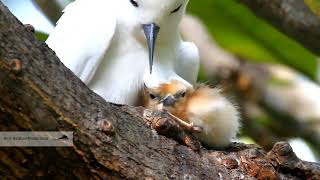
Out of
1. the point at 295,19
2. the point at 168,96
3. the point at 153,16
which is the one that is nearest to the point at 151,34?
the point at 153,16

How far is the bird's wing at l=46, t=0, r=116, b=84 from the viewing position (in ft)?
8.13

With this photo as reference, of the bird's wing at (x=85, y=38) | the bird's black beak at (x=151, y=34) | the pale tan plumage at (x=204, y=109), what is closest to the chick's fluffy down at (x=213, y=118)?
the pale tan plumage at (x=204, y=109)

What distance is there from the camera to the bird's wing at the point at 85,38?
2.48 meters

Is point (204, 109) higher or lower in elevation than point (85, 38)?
lower

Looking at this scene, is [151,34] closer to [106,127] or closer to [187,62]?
[187,62]

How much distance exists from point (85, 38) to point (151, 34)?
0.22m

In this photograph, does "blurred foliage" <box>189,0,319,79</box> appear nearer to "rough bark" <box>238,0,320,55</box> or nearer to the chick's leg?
"rough bark" <box>238,0,320,55</box>

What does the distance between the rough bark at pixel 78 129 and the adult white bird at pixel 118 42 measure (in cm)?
42

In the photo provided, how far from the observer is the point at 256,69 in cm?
428

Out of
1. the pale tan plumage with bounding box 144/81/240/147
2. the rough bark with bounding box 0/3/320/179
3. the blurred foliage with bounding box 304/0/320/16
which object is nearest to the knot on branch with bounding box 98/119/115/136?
the rough bark with bounding box 0/3/320/179

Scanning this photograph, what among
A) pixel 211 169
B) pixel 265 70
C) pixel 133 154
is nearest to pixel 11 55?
pixel 133 154

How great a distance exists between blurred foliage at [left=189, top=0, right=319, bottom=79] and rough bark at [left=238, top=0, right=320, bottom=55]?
564 millimetres

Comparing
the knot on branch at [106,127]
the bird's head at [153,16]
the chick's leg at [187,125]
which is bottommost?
the chick's leg at [187,125]

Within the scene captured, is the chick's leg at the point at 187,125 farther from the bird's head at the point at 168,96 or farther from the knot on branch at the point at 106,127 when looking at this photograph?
the knot on branch at the point at 106,127
